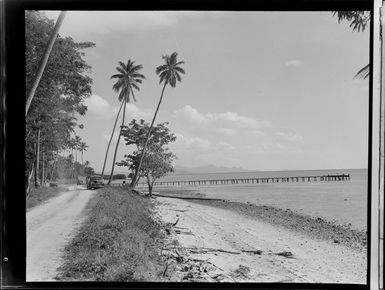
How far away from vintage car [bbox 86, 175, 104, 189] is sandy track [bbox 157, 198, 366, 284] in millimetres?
723

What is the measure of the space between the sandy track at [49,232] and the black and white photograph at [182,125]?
0.04 feet

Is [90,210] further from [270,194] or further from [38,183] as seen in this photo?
[270,194]

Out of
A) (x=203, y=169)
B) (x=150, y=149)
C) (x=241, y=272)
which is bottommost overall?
(x=241, y=272)

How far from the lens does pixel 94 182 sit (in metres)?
4.00

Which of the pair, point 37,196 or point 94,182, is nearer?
point 37,196

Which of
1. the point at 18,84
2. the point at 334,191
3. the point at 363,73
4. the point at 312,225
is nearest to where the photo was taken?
the point at 18,84

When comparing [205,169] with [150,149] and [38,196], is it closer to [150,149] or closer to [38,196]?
[150,149]

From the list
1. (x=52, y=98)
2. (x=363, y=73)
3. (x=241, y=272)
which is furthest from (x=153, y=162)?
(x=363, y=73)

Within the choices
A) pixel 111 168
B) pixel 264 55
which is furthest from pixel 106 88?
pixel 264 55

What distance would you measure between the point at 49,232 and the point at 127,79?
1.67 m

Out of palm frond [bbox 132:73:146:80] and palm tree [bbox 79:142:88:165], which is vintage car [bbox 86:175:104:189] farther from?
palm frond [bbox 132:73:146:80]

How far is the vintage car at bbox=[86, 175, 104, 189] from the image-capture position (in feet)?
13.0

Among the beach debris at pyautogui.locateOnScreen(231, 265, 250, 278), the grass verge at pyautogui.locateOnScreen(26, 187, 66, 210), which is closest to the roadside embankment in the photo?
the grass verge at pyautogui.locateOnScreen(26, 187, 66, 210)

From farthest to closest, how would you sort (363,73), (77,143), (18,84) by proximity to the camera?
1. (77,143)
2. (363,73)
3. (18,84)
